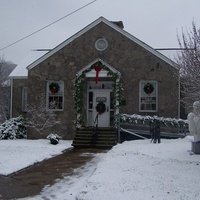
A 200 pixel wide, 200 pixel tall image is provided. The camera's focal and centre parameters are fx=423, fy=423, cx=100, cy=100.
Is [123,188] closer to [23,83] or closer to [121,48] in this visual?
[121,48]

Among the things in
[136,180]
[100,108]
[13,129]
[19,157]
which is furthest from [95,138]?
[136,180]

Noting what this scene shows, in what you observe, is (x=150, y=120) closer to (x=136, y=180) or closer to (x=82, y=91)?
(x=82, y=91)

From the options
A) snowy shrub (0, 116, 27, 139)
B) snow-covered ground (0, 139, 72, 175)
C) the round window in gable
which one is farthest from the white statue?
snowy shrub (0, 116, 27, 139)

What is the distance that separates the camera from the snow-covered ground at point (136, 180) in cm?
875

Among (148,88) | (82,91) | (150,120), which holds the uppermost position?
(148,88)

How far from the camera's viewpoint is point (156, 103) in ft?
79.4

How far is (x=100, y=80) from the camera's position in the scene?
988 inches

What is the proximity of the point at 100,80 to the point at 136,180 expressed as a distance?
1515cm

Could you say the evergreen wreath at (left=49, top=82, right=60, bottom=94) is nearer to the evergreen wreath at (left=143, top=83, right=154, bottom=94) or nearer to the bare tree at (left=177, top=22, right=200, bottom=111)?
the evergreen wreath at (left=143, top=83, right=154, bottom=94)

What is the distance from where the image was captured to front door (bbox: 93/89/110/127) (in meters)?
24.8

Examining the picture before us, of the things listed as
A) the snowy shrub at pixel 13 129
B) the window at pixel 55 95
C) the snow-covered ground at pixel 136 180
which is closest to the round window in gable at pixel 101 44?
the window at pixel 55 95

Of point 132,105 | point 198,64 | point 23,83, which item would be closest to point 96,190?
point 198,64

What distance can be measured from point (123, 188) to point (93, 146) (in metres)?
12.3

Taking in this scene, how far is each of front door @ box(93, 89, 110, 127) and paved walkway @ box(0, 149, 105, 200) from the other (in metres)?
7.81
